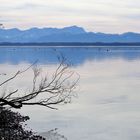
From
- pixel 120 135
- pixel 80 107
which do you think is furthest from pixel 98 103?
pixel 120 135

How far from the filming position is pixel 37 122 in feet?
92.6

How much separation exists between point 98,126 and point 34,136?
19.0 feet

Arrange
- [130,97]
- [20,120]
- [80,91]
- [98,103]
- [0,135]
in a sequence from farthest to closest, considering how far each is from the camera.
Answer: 1. [80,91]
2. [130,97]
3. [98,103]
4. [20,120]
5. [0,135]

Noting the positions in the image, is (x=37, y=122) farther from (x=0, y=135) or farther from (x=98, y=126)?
(x=0, y=135)

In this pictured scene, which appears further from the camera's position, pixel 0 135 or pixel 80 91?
pixel 80 91

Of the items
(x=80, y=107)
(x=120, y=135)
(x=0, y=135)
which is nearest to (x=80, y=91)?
(x=80, y=107)

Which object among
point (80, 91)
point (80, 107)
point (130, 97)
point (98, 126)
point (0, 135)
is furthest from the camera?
point (80, 91)

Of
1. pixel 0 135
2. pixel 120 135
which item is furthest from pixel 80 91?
pixel 0 135

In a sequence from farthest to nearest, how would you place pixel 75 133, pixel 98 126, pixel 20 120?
pixel 20 120
pixel 98 126
pixel 75 133

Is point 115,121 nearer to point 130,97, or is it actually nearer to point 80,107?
point 80,107

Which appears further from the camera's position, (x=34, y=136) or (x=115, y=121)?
(x=115, y=121)

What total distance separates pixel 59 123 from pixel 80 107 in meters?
6.94

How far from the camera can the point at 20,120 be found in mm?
28859

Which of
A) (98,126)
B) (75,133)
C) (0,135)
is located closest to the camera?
(0,135)
